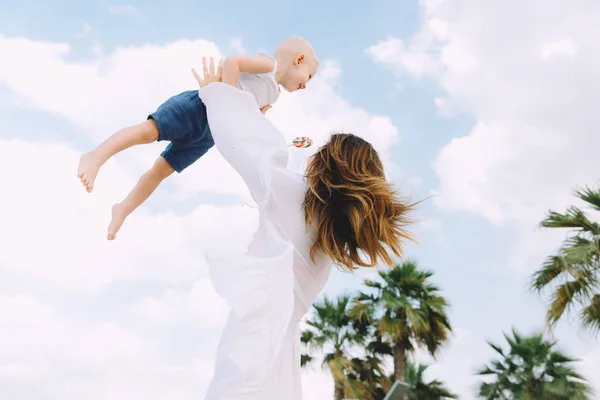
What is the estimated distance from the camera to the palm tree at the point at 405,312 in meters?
15.6

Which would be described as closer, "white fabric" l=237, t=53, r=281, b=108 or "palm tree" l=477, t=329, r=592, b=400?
"white fabric" l=237, t=53, r=281, b=108

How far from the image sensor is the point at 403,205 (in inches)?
95.7

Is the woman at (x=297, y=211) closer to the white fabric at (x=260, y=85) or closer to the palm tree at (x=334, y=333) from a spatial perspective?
the white fabric at (x=260, y=85)

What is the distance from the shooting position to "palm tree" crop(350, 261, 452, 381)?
51.2 feet

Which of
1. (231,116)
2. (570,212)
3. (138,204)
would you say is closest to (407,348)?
(570,212)

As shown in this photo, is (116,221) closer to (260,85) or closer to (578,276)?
(260,85)

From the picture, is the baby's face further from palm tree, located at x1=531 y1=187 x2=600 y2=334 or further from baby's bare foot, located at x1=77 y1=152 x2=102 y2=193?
palm tree, located at x1=531 y1=187 x2=600 y2=334

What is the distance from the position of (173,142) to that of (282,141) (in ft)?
3.18

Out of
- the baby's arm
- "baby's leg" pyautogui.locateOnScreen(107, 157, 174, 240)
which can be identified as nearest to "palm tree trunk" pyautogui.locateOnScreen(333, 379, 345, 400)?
"baby's leg" pyautogui.locateOnScreen(107, 157, 174, 240)

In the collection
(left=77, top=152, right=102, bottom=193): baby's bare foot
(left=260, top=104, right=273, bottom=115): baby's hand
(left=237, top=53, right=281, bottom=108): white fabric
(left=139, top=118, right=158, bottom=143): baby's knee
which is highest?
(left=260, top=104, right=273, bottom=115): baby's hand

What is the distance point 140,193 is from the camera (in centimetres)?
349

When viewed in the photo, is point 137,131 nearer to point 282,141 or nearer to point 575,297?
point 282,141

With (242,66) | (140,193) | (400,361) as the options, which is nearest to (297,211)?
(242,66)

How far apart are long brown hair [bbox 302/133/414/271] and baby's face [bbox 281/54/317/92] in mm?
712
